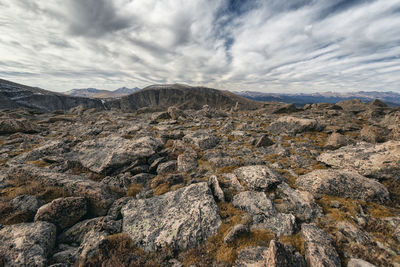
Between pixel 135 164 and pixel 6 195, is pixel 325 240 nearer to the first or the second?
pixel 135 164

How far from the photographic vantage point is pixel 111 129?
73.9 ft

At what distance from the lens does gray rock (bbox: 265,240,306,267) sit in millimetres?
4593

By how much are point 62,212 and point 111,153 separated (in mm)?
5716

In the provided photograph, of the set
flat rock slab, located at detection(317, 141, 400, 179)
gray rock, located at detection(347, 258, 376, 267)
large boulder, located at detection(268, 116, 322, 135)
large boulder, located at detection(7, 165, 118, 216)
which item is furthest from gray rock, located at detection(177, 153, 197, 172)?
large boulder, located at detection(268, 116, 322, 135)

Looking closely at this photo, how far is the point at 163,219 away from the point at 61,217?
498 cm

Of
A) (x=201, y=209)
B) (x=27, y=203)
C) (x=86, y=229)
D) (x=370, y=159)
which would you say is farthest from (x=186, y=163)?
(x=370, y=159)

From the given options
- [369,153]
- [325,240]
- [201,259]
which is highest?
[369,153]

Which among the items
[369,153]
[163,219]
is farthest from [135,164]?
[369,153]

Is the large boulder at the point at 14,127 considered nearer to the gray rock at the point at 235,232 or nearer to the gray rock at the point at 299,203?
the gray rock at the point at 235,232

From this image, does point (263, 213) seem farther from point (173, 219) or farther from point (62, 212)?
point (62, 212)

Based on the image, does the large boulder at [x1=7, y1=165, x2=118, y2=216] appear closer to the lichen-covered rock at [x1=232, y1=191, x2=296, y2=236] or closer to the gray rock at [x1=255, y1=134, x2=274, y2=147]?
the lichen-covered rock at [x1=232, y1=191, x2=296, y2=236]

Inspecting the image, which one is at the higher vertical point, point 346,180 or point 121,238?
point 346,180

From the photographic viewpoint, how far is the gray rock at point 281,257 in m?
4.59

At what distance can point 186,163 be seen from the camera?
1184cm
